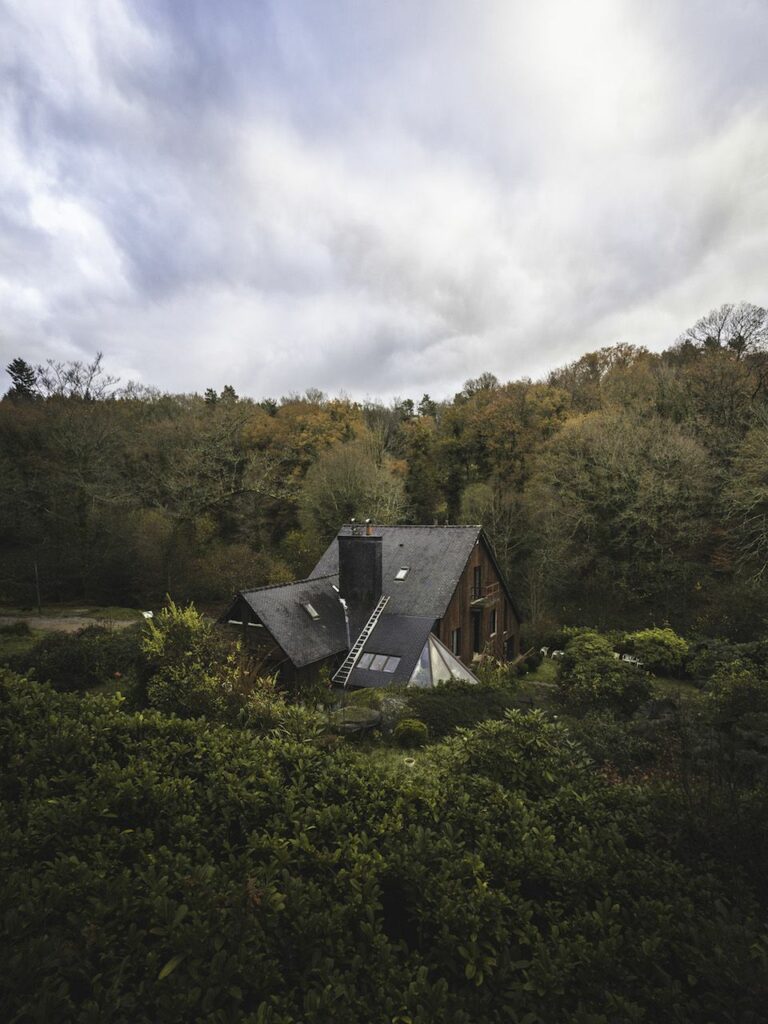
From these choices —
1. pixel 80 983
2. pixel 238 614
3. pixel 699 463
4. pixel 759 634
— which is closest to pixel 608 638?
pixel 759 634

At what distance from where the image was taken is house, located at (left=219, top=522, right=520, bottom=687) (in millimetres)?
15930

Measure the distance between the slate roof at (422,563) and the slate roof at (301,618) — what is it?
2266mm

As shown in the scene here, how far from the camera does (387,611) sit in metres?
18.5

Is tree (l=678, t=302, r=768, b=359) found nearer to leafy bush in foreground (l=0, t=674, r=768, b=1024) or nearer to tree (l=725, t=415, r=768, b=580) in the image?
tree (l=725, t=415, r=768, b=580)

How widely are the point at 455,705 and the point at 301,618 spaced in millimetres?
8083

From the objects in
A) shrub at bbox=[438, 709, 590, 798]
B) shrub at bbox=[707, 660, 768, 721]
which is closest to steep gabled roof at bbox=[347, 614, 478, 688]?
shrub at bbox=[707, 660, 768, 721]

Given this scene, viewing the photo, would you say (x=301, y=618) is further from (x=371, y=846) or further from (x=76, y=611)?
(x=76, y=611)

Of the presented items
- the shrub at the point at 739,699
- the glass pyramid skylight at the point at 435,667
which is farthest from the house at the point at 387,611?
the shrub at the point at 739,699

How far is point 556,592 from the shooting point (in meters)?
27.8

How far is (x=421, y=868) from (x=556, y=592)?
26160mm

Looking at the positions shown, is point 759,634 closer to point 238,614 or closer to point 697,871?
point 697,871

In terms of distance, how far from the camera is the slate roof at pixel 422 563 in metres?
18.5

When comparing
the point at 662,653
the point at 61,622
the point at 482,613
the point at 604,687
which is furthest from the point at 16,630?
the point at 662,653

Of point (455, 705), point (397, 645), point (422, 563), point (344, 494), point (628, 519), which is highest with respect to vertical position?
point (344, 494)
